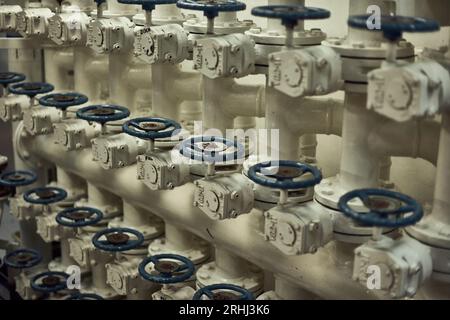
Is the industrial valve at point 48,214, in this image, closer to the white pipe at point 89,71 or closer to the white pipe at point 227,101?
Answer: the white pipe at point 89,71

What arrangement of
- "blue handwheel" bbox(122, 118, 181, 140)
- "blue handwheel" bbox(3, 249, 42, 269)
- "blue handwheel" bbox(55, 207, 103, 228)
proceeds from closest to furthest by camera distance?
1. "blue handwheel" bbox(122, 118, 181, 140)
2. "blue handwheel" bbox(55, 207, 103, 228)
3. "blue handwheel" bbox(3, 249, 42, 269)

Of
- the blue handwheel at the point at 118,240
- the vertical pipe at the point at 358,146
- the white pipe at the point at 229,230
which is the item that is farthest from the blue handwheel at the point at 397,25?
the blue handwheel at the point at 118,240

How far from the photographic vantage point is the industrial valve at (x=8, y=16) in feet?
6.49

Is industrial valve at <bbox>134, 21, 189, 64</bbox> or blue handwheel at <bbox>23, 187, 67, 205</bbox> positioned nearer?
industrial valve at <bbox>134, 21, 189, 64</bbox>

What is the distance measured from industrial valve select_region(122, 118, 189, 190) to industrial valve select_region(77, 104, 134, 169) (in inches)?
4.1

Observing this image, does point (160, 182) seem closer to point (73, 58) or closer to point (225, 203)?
point (225, 203)

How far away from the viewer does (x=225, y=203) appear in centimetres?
130

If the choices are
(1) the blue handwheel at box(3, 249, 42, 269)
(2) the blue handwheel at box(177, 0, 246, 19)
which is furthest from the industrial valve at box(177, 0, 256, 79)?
(1) the blue handwheel at box(3, 249, 42, 269)

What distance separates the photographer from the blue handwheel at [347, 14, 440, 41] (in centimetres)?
94

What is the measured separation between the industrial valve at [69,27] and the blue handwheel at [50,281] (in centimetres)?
74

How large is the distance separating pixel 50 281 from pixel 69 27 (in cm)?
80

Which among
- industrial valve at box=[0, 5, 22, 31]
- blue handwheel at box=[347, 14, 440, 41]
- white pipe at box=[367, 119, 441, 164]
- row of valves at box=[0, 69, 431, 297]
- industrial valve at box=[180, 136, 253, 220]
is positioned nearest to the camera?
blue handwheel at box=[347, 14, 440, 41]

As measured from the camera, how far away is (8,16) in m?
1.99

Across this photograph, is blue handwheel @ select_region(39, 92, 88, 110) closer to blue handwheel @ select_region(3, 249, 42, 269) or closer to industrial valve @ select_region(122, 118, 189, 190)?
industrial valve @ select_region(122, 118, 189, 190)
